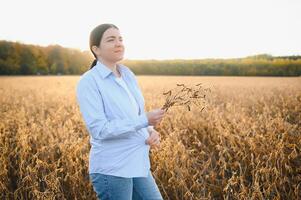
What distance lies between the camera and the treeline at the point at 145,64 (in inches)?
2088

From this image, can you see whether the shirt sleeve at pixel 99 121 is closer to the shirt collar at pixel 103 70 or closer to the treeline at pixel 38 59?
the shirt collar at pixel 103 70

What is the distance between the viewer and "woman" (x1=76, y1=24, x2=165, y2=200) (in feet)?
6.71

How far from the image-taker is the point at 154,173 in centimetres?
371

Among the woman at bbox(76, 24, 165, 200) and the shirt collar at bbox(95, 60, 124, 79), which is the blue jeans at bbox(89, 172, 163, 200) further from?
the shirt collar at bbox(95, 60, 124, 79)

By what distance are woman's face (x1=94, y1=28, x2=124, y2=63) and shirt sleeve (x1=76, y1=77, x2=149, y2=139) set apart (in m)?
0.24

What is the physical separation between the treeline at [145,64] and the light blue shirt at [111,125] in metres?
51.7

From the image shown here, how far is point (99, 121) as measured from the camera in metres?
2.02

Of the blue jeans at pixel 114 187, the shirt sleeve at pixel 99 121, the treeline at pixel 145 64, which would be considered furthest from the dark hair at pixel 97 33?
the treeline at pixel 145 64

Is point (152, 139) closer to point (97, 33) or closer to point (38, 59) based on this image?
point (97, 33)

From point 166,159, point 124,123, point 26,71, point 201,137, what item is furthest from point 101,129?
point 26,71

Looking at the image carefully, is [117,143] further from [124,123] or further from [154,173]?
[154,173]

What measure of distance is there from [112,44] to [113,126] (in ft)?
1.63

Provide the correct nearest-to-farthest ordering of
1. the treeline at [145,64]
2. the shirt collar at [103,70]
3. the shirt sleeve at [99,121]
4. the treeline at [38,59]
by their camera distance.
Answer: the shirt sleeve at [99,121] → the shirt collar at [103,70] → the treeline at [145,64] → the treeline at [38,59]

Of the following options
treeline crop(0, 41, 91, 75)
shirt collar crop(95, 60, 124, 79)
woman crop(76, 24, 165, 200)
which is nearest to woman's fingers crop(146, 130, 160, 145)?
woman crop(76, 24, 165, 200)
